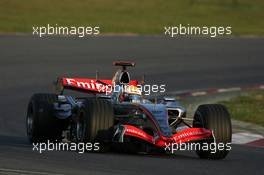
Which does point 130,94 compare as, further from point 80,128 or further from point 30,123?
point 30,123

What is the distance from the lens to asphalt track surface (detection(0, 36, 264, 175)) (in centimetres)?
1223

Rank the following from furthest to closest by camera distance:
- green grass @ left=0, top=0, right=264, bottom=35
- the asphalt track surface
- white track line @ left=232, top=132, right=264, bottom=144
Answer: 1. green grass @ left=0, top=0, right=264, bottom=35
2. white track line @ left=232, top=132, right=264, bottom=144
3. the asphalt track surface

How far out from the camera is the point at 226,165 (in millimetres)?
12789

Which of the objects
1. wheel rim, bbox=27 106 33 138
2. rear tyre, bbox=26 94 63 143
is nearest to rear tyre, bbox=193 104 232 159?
rear tyre, bbox=26 94 63 143

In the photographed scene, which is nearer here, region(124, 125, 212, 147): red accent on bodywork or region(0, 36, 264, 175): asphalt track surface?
region(0, 36, 264, 175): asphalt track surface

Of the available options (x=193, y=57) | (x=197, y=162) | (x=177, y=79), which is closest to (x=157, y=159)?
(x=197, y=162)

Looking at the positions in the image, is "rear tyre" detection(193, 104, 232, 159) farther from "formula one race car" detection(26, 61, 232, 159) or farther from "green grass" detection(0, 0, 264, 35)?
"green grass" detection(0, 0, 264, 35)

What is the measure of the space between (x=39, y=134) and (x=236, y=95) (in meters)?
11.0

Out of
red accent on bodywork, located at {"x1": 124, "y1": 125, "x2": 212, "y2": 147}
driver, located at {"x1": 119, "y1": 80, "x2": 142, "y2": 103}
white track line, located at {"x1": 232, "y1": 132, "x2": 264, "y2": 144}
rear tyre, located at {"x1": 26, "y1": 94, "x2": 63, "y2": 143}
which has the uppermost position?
driver, located at {"x1": 119, "y1": 80, "x2": 142, "y2": 103}

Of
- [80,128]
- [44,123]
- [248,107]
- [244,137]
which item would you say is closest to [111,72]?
[248,107]

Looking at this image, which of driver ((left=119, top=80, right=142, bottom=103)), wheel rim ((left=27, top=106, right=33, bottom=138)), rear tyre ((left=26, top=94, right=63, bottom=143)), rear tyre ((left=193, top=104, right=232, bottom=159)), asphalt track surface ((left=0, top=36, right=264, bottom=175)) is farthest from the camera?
wheel rim ((left=27, top=106, right=33, bottom=138))

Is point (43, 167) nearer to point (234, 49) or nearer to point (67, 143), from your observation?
point (67, 143)

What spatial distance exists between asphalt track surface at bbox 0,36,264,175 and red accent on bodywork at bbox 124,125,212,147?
25cm

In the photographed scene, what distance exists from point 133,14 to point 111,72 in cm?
1648
